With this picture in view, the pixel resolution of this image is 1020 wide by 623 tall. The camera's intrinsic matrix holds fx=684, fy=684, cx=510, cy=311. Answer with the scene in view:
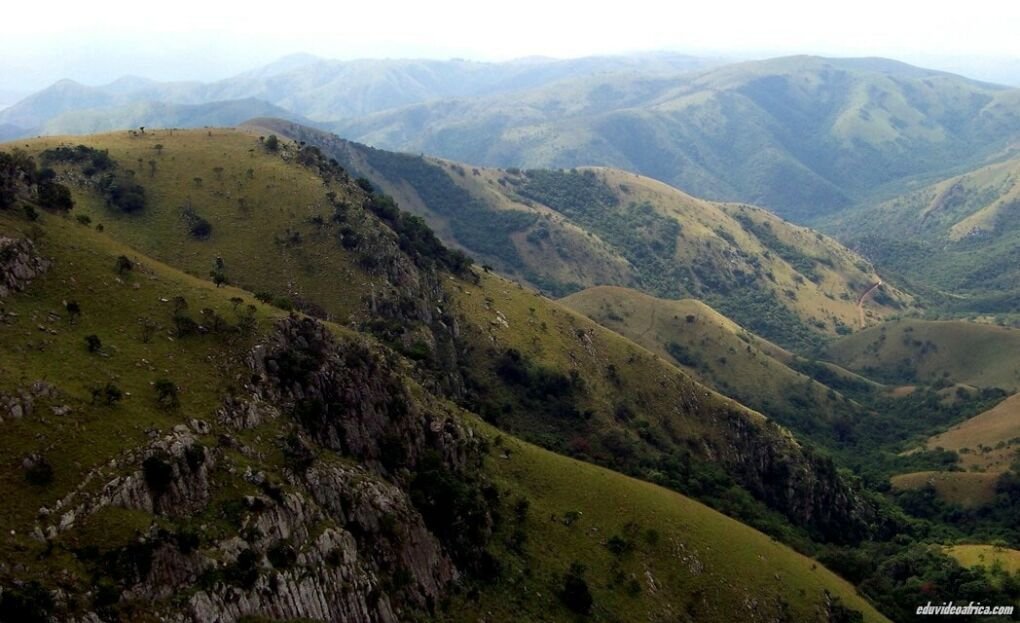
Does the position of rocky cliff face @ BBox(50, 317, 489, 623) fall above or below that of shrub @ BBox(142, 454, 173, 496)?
below

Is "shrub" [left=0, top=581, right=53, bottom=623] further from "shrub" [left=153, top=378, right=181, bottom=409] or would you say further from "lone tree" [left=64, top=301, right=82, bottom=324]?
"lone tree" [left=64, top=301, right=82, bottom=324]

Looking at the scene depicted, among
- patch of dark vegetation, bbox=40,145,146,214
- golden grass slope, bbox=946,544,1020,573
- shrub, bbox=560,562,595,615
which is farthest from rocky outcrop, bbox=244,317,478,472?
golden grass slope, bbox=946,544,1020,573

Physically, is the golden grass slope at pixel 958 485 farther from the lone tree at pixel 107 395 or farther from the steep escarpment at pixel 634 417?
the lone tree at pixel 107 395

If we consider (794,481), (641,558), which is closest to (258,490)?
(641,558)

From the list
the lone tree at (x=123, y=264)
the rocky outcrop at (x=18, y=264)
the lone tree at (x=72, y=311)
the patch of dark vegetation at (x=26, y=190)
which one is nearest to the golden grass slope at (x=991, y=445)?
the lone tree at (x=123, y=264)

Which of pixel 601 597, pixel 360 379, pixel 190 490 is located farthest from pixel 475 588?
pixel 190 490

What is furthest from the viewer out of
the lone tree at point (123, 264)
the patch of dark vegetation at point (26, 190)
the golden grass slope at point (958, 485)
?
the golden grass slope at point (958, 485)

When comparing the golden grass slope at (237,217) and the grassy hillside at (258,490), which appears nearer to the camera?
the grassy hillside at (258,490)
